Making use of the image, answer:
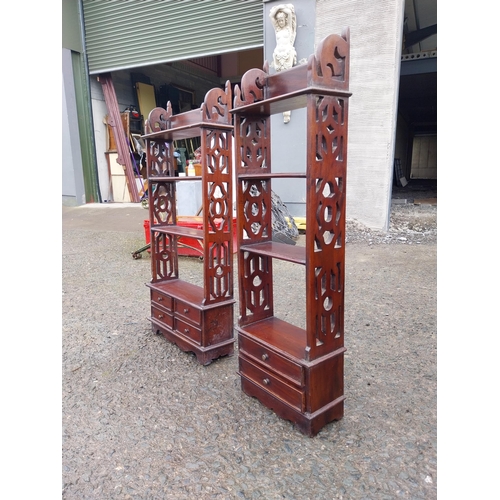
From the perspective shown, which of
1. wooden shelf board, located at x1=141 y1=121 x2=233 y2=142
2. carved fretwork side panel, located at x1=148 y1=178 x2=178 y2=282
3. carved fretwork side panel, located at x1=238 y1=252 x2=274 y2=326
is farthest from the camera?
carved fretwork side panel, located at x1=148 y1=178 x2=178 y2=282

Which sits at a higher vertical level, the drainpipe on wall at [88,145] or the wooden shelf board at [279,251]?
the drainpipe on wall at [88,145]

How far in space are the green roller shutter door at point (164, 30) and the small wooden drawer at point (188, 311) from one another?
5.70 m

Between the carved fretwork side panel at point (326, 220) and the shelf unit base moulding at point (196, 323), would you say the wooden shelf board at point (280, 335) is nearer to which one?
the carved fretwork side panel at point (326, 220)

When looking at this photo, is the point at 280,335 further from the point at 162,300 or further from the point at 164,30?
the point at 164,30

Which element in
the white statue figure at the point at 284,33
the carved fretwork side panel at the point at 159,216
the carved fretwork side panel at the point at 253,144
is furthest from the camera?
the white statue figure at the point at 284,33

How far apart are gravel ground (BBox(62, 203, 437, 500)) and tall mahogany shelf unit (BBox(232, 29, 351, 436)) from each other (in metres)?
0.17

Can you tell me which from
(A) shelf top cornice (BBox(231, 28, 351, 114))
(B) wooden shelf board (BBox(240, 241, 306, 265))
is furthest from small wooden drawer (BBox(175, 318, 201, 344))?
(A) shelf top cornice (BBox(231, 28, 351, 114))

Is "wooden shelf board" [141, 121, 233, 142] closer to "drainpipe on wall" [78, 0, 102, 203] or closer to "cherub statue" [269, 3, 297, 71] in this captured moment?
"cherub statue" [269, 3, 297, 71]

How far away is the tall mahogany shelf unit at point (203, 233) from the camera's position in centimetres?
242

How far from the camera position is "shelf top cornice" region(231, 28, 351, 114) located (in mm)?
1597

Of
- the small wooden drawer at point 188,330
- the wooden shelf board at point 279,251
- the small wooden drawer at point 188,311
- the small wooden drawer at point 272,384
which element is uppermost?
the wooden shelf board at point 279,251

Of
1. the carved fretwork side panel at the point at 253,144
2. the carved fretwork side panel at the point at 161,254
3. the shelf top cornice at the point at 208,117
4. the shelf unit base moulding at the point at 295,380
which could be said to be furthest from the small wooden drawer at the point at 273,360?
the shelf top cornice at the point at 208,117

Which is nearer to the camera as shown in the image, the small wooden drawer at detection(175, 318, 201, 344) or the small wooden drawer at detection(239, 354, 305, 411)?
the small wooden drawer at detection(239, 354, 305, 411)

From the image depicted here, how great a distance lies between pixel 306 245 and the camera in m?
1.78
